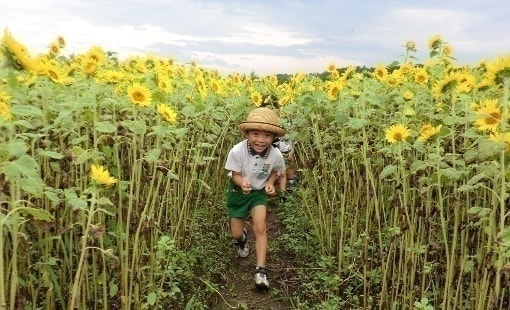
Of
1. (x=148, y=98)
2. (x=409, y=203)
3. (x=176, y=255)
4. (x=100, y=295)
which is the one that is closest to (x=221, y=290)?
(x=176, y=255)

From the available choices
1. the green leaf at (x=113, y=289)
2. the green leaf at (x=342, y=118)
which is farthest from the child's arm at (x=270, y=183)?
the green leaf at (x=113, y=289)

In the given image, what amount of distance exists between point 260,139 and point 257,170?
0.26 metres

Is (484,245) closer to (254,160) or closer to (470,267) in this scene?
(470,267)

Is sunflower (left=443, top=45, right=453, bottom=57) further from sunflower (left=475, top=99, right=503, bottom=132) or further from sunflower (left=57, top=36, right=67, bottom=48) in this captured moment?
sunflower (left=57, top=36, right=67, bottom=48)

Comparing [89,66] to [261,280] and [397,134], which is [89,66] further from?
[261,280]

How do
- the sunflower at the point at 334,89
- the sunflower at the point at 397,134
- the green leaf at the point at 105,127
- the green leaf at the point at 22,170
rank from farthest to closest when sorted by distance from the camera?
1. the sunflower at the point at 334,89
2. the sunflower at the point at 397,134
3. the green leaf at the point at 105,127
4. the green leaf at the point at 22,170

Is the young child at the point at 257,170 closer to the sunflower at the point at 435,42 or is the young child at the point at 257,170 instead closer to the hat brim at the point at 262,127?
the hat brim at the point at 262,127

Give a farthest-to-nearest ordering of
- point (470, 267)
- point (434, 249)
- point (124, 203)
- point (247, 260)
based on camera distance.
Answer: point (247, 260), point (124, 203), point (434, 249), point (470, 267)

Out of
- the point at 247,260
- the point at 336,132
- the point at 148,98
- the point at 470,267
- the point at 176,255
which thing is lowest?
the point at 247,260

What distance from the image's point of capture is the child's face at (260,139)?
4.46 metres

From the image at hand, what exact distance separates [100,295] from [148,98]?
3.75ft

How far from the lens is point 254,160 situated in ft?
14.8

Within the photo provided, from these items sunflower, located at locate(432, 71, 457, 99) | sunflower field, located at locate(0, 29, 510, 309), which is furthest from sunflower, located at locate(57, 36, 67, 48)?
sunflower, located at locate(432, 71, 457, 99)

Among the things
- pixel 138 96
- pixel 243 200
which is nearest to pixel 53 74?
pixel 138 96
